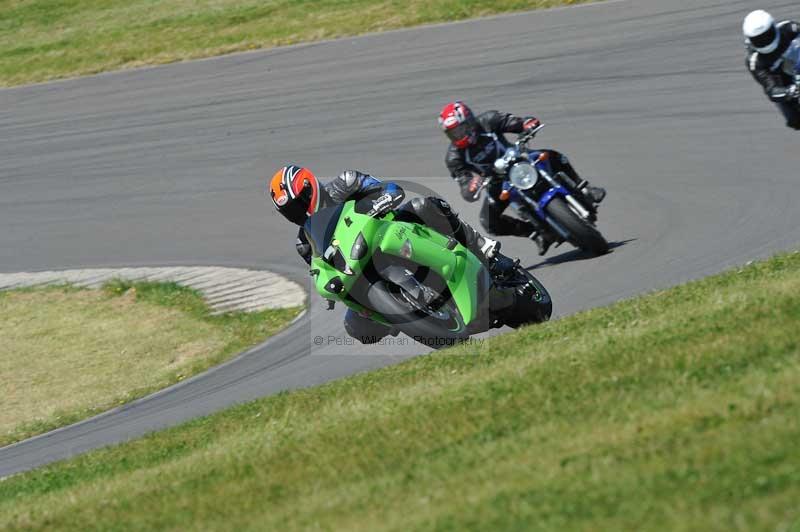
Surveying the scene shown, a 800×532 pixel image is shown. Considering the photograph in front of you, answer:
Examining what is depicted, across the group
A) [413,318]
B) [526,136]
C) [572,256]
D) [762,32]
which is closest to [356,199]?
[413,318]

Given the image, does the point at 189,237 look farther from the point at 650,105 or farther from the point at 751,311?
the point at 751,311

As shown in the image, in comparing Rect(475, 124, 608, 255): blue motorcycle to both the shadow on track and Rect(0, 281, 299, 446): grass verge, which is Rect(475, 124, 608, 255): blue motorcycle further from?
Rect(0, 281, 299, 446): grass verge

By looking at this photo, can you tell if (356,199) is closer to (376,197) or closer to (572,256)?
(376,197)

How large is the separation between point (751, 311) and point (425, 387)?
1.90m

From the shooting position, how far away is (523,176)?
1173 centimetres

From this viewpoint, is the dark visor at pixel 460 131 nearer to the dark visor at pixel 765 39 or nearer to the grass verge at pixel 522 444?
the dark visor at pixel 765 39

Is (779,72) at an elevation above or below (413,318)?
above

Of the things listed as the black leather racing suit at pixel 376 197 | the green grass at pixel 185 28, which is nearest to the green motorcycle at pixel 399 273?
the black leather racing suit at pixel 376 197

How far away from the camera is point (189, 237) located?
16.3 metres

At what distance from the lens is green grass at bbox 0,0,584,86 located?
23.7m

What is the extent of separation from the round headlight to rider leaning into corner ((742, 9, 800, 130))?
→ 2784mm

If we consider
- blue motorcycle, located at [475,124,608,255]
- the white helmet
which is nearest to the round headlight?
blue motorcycle, located at [475,124,608,255]

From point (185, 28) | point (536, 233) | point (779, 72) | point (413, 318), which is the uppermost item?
point (779, 72)

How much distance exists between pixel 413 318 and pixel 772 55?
20.7ft
